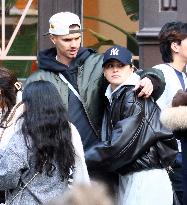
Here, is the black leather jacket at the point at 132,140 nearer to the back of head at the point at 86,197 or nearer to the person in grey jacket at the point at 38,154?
the person in grey jacket at the point at 38,154

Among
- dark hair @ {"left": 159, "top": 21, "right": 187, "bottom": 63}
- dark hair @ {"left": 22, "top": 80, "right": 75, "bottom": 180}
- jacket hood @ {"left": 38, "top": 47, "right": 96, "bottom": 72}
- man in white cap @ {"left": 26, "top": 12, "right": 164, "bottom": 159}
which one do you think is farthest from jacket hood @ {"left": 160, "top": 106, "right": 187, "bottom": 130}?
dark hair @ {"left": 159, "top": 21, "right": 187, "bottom": 63}

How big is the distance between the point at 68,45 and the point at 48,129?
1357mm

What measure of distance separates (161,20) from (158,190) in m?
3.21

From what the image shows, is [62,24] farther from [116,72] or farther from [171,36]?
[171,36]

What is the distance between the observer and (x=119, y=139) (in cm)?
585

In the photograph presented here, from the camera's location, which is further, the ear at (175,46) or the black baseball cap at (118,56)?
the ear at (175,46)

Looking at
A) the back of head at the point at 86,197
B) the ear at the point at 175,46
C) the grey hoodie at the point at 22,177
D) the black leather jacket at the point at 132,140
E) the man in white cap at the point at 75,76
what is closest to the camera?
the back of head at the point at 86,197

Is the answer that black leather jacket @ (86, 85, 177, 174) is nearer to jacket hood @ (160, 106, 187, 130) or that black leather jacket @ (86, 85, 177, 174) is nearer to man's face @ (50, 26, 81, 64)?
jacket hood @ (160, 106, 187, 130)

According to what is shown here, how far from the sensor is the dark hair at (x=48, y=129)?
514 centimetres

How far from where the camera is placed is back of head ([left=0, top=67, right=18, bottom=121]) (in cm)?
608

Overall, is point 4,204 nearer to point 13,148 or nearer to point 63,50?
point 13,148

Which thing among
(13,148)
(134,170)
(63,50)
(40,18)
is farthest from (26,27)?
(13,148)

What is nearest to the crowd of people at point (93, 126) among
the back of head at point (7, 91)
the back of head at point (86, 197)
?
the back of head at point (7, 91)

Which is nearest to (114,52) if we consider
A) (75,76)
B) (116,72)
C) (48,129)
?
(116,72)
